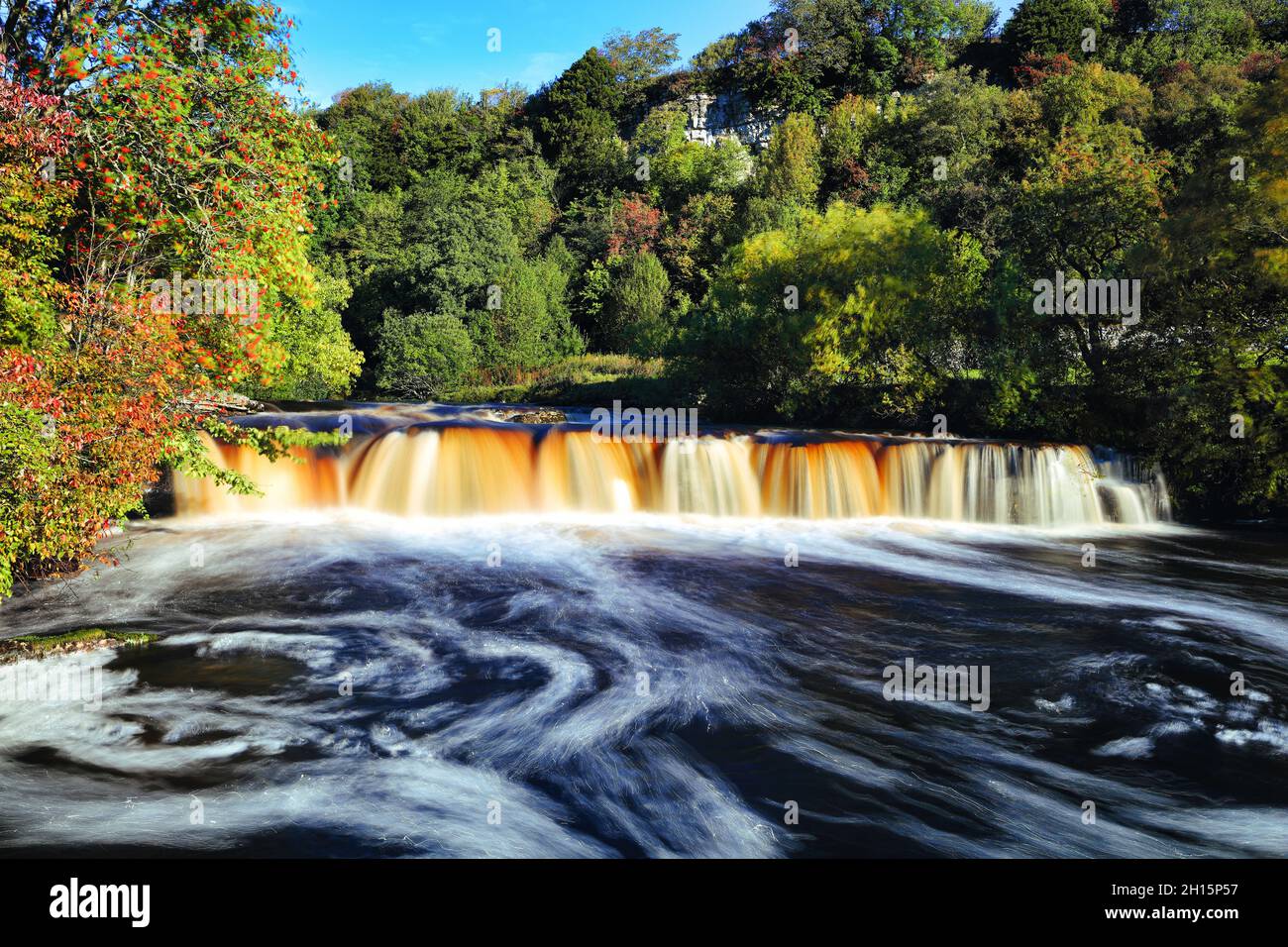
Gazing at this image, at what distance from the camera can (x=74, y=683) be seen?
7570mm

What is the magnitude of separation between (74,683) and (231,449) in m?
8.96

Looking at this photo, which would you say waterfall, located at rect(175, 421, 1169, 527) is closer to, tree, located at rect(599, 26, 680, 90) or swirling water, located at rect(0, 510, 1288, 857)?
swirling water, located at rect(0, 510, 1288, 857)

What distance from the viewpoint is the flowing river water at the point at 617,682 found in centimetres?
568

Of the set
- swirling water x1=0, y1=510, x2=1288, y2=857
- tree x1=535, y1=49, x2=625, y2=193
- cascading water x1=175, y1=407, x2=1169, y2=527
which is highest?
tree x1=535, y1=49, x2=625, y2=193

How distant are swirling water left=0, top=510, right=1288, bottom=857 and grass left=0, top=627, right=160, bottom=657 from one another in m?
0.27

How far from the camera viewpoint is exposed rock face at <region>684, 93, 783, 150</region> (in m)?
68.8

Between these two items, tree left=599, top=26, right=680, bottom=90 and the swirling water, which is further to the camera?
tree left=599, top=26, right=680, bottom=90

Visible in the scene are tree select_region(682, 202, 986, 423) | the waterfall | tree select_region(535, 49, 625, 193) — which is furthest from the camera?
tree select_region(535, 49, 625, 193)

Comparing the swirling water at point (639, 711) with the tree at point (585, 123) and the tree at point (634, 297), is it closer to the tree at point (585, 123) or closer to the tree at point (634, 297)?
the tree at point (634, 297)

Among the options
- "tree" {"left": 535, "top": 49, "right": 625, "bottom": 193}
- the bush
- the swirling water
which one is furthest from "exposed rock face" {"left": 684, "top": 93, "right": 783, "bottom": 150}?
the swirling water

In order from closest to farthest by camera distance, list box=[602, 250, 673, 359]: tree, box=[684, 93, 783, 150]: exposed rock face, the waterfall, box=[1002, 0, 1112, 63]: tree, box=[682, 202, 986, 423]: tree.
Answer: the waterfall → box=[682, 202, 986, 423]: tree → box=[602, 250, 673, 359]: tree → box=[1002, 0, 1112, 63]: tree → box=[684, 93, 783, 150]: exposed rock face

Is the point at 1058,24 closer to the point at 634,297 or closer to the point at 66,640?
the point at 634,297
